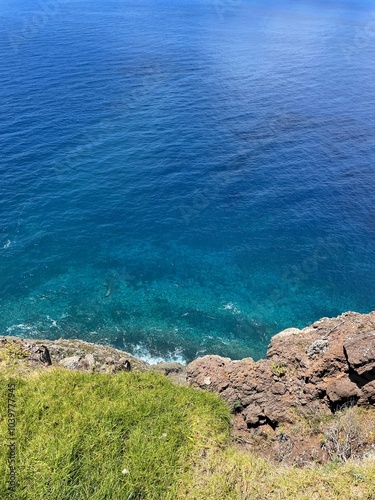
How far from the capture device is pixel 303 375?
25.1 metres

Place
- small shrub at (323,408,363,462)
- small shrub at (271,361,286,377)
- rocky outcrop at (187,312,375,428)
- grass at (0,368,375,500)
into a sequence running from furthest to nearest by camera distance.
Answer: small shrub at (271,361,286,377) → rocky outcrop at (187,312,375,428) → small shrub at (323,408,363,462) → grass at (0,368,375,500)

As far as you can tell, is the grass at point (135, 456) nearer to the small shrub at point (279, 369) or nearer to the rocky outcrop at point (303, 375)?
the rocky outcrop at point (303, 375)

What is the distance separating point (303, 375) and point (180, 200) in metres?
47.2

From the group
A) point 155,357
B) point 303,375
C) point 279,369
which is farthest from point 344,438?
point 155,357

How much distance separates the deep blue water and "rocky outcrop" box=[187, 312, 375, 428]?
21045mm

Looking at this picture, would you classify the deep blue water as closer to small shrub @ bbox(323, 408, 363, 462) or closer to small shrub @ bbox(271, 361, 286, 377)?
small shrub @ bbox(271, 361, 286, 377)

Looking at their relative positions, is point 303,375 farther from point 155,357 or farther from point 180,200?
point 180,200

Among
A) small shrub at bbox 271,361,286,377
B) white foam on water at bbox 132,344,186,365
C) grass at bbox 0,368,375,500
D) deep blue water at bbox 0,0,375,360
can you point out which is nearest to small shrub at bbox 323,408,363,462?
grass at bbox 0,368,375,500

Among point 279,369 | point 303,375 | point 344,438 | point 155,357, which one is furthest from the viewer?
point 155,357

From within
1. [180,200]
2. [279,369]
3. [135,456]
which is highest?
[135,456]

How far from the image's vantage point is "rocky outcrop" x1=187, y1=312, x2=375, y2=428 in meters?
23.1

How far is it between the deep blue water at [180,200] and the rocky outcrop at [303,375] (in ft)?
69.0

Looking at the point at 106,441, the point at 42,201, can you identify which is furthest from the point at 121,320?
the point at 106,441

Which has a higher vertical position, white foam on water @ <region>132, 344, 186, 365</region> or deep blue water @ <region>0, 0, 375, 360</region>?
deep blue water @ <region>0, 0, 375, 360</region>
